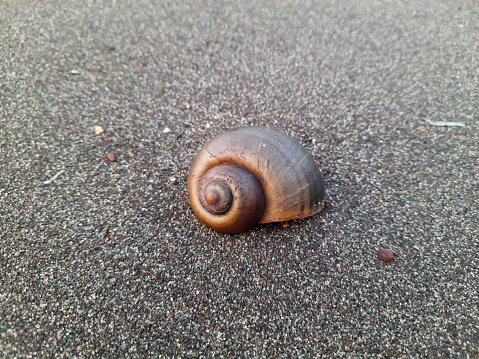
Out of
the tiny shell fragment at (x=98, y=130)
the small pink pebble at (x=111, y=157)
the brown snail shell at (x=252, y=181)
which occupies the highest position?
the brown snail shell at (x=252, y=181)

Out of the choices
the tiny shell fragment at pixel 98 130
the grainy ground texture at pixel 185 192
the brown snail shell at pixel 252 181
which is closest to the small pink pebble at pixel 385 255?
the grainy ground texture at pixel 185 192

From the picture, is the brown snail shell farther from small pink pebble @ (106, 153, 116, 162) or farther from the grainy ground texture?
small pink pebble @ (106, 153, 116, 162)

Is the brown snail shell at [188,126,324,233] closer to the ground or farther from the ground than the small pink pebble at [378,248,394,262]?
farther from the ground

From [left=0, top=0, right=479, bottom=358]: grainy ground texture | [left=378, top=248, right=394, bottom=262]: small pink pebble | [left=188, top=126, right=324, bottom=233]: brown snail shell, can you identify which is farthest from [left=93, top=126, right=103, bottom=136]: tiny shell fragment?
[left=378, top=248, right=394, bottom=262]: small pink pebble

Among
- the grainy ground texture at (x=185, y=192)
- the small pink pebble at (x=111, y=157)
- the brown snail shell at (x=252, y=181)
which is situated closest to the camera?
the grainy ground texture at (x=185, y=192)

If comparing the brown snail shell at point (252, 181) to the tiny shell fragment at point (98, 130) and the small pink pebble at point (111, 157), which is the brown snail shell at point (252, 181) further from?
the tiny shell fragment at point (98, 130)

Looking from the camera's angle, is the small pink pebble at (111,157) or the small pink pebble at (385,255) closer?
the small pink pebble at (385,255)

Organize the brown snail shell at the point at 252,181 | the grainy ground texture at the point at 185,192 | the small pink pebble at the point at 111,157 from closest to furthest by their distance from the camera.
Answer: the grainy ground texture at the point at 185,192, the brown snail shell at the point at 252,181, the small pink pebble at the point at 111,157
